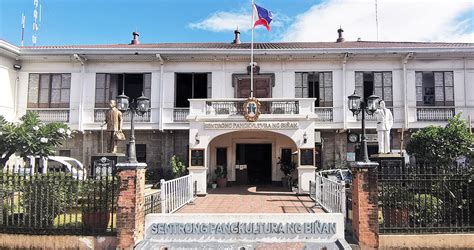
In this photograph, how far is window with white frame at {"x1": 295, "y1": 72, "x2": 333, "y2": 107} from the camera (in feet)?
62.0

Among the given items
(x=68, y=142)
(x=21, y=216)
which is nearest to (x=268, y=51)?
→ (x=68, y=142)

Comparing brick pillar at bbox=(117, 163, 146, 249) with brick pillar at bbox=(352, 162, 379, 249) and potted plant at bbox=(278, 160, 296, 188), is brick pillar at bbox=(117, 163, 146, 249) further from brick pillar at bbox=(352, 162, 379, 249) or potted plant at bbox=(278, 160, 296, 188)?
potted plant at bbox=(278, 160, 296, 188)

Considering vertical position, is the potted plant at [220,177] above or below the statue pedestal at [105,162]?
below

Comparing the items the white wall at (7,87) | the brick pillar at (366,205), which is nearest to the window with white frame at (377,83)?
the brick pillar at (366,205)

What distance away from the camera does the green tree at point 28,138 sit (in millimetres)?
Answer: 15367

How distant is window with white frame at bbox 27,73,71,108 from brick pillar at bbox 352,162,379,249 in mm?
16150

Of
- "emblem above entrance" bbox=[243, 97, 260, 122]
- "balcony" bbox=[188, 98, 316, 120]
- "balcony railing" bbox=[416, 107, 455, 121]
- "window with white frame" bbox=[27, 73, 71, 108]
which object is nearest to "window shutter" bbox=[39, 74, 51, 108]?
"window with white frame" bbox=[27, 73, 71, 108]

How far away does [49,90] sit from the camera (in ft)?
63.2

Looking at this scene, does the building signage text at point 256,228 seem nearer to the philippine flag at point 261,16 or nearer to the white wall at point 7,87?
the philippine flag at point 261,16

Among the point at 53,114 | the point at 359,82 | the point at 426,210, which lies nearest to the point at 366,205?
the point at 426,210

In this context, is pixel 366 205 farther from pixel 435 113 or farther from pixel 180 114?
pixel 435 113

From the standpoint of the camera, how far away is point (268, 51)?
18.2 m

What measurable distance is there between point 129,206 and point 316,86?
1326 centimetres

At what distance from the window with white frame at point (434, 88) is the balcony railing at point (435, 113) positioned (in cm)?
37
